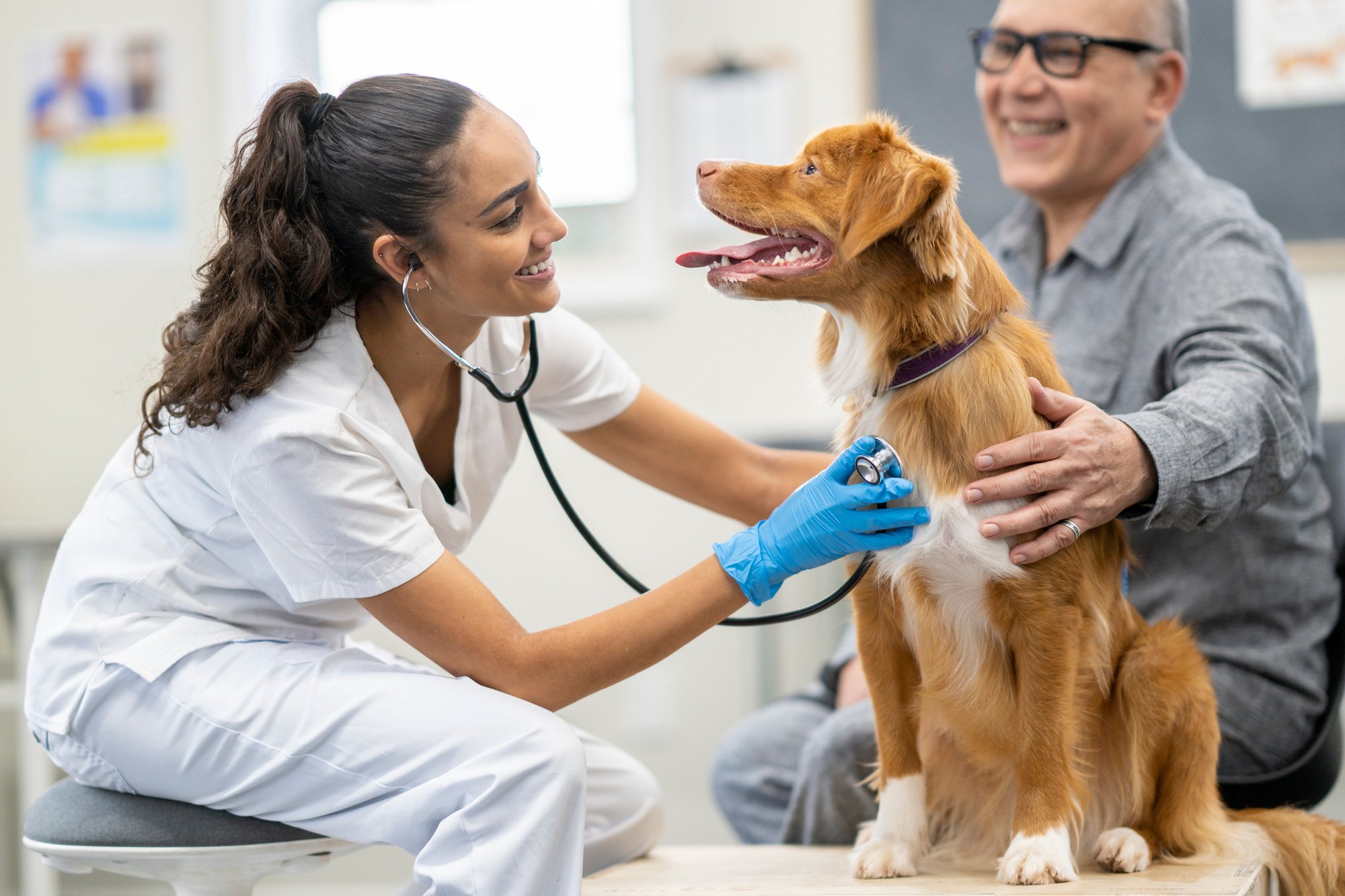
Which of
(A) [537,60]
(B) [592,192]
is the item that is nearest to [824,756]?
(B) [592,192]

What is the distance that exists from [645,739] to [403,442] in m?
1.79

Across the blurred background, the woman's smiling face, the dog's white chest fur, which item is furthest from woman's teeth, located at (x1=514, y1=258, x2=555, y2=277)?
the blurred background

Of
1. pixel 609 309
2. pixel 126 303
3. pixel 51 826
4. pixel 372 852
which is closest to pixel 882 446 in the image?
pixel 51 826

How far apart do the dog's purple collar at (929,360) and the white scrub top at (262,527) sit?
55cm

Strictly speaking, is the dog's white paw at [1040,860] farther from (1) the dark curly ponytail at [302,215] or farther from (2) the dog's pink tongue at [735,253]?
(1) the dark curly ponytail at [302,215]

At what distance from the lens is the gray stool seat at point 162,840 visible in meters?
1.29

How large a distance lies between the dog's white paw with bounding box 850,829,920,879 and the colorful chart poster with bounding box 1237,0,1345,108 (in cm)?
209

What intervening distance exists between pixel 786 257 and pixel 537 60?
198 centimetres

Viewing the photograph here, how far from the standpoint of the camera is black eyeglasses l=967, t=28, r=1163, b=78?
1.69 metres

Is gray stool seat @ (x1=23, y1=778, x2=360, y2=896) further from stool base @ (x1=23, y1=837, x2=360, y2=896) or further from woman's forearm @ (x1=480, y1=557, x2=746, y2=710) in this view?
woman's forearm @ (x1=480, y1=557, x2=746, y2=710)

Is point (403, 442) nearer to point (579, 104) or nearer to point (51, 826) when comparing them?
point (51, 826)

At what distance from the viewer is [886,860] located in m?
1.33

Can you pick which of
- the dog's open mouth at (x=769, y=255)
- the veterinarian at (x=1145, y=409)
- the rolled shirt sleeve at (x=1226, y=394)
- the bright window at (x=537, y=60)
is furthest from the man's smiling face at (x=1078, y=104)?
the bright window at (x=537, y=60)

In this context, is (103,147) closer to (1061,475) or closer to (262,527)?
(262,527)
